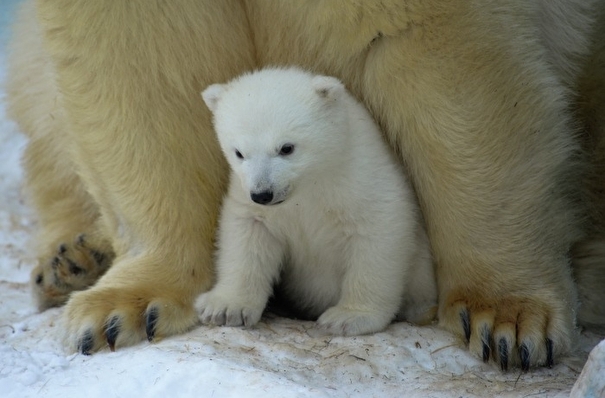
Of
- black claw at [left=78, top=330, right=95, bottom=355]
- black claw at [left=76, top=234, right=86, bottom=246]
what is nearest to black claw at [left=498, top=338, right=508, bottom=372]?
black claw at [left=78, top=330, right=95, bottom=355]

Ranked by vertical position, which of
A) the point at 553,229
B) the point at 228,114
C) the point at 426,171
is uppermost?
the point at 228,114

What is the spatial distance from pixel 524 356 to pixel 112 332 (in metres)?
1.16

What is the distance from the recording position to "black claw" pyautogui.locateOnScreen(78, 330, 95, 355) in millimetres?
3016

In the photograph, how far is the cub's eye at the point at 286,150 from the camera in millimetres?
2756

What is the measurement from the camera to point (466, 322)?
9.94 ft

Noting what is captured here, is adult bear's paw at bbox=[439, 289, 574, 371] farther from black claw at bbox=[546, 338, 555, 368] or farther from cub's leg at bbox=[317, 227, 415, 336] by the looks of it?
cub's leg at bbox=[317, 227, 415, 336]

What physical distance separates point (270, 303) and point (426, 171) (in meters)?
0.69

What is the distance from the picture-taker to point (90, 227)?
4.09 meters

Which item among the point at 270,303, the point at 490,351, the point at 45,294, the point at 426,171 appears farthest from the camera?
the point at 45,294

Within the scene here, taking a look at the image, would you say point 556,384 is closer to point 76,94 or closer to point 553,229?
point 553,229

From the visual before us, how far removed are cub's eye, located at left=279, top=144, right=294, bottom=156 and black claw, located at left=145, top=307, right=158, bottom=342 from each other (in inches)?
26.0

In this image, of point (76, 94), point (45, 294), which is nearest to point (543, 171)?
point (76, 94)

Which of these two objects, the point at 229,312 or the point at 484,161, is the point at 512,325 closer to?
the point at 484,161

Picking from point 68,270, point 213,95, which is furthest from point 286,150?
point 68,270
